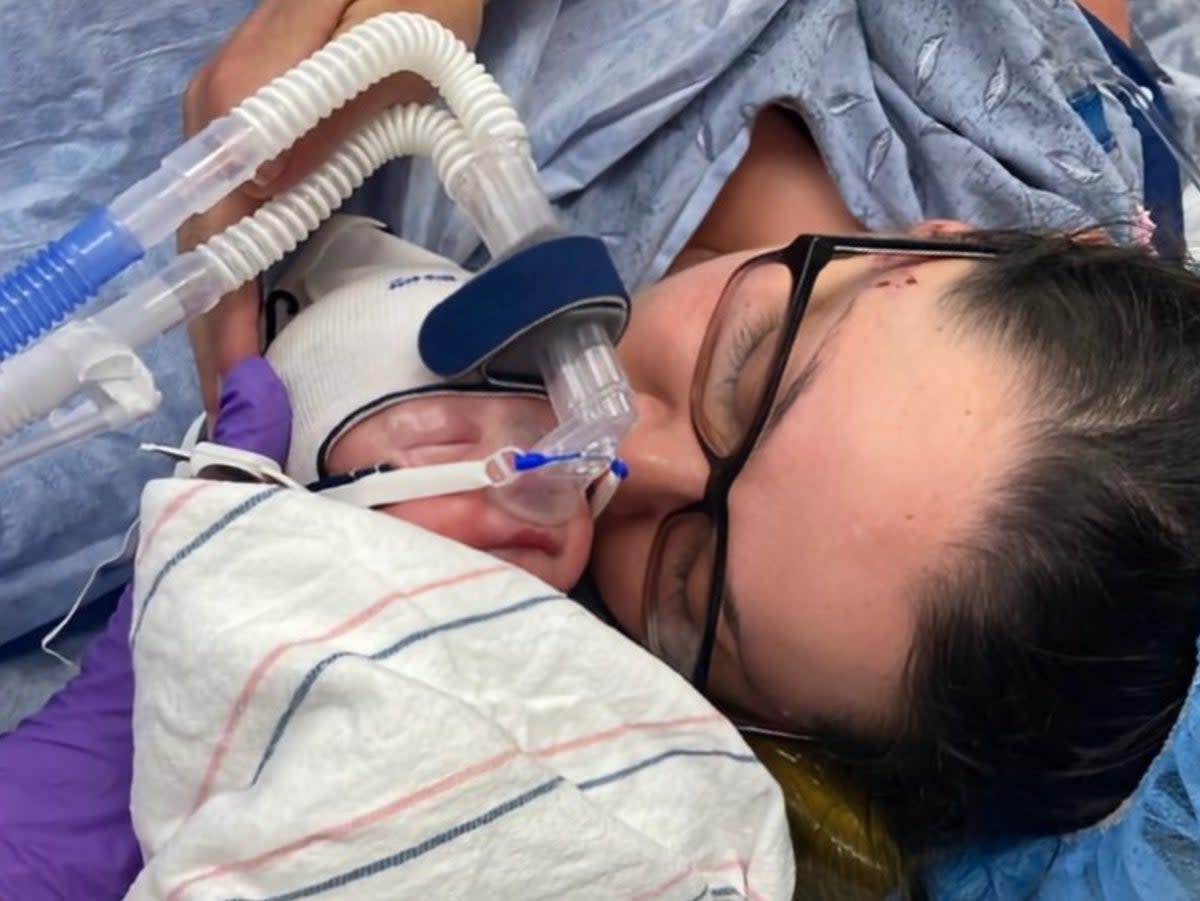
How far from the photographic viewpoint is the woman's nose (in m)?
0.95

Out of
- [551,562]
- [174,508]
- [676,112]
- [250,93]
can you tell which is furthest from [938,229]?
[174,508]

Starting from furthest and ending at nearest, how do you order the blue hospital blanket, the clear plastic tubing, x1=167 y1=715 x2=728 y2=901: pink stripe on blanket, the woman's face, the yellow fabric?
the blue hospital blanket, the yellow fabric, the woman's face, the clear plastic tubing, x1=167 y1=715 x2=728 y2=901: pink stripe on blanket

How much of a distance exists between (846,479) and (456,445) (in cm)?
25

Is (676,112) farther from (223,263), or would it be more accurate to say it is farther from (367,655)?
(367,655)

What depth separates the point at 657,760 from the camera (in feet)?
2.60

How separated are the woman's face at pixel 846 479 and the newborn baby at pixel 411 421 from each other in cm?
10

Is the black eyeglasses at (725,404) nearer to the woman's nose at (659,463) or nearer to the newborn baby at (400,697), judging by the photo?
the woman's nose at (659,463)

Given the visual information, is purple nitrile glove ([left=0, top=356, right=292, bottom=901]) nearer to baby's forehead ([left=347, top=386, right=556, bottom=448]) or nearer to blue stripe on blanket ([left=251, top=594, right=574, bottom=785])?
baby's forehead ([left=347, top=386, right=556, bottom=448])

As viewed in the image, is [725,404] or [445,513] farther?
[725,404]

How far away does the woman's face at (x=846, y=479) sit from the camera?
2.88ft

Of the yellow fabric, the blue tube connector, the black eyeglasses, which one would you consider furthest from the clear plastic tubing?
the yellow fabric

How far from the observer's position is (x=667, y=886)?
2.50 ft

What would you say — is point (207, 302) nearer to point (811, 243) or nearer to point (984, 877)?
point (811, 243)

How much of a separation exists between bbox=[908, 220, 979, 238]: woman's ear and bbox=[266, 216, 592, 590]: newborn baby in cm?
36
